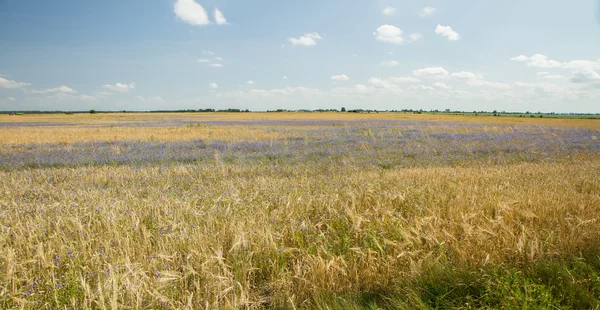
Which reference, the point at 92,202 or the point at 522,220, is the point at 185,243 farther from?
the point at 522,220

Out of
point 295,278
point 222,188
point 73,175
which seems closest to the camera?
point 295,278

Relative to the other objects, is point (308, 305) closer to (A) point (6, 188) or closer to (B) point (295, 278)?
(B) point (295, 278)

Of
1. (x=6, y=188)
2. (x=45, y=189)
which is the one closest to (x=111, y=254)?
(x=45, y=189)

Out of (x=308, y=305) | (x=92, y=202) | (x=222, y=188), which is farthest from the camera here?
(x=222, y=188)

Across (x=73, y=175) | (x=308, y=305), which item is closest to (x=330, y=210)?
(x=308, y=305)

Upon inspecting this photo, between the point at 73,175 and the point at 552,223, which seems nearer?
the point at 552,223

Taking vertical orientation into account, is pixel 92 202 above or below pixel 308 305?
above

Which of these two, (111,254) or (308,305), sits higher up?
(111,254)

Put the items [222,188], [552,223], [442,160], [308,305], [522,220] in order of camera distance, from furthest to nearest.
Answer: [442,160], [222,188], [522,220], [552,223], [308,305]

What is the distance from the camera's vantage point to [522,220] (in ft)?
13.8

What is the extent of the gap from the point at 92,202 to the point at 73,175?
419 centimetres

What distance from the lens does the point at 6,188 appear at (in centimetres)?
610

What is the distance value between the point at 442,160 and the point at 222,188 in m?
8.15

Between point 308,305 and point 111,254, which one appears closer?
point 308,305
